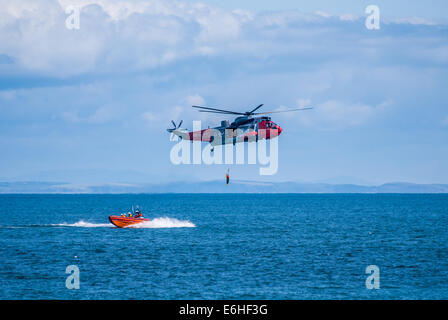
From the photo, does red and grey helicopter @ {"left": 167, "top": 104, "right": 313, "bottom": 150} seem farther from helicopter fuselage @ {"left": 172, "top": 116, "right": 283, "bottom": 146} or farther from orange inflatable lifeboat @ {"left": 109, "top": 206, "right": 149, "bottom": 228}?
orange inflatable lifeboat @ {"left": 109, "top": 206, "right": 149, "bottom": 228}

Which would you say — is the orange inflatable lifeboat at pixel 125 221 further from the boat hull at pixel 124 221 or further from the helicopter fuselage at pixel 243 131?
the helicopter fuselage at pixel 243 131

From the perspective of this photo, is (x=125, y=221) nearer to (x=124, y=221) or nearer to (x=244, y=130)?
(x=124, y=221)

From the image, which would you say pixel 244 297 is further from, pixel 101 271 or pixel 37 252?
pixel 37 252

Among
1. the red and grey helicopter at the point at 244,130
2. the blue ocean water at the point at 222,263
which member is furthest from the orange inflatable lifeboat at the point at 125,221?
the red and grey helicopter at the point at 244,130

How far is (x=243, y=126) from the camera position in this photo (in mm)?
75125

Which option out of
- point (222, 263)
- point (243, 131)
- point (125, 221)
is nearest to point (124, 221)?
point (125, 221)

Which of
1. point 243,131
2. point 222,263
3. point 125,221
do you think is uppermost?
point 243,131

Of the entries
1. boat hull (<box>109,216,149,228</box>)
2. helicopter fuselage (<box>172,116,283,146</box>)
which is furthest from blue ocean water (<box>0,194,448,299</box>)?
helicopter fuselage (<box>172,116,283,146</box>)

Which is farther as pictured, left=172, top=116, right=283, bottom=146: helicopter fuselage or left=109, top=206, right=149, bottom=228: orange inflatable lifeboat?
left=109, top=206, right=149, bottom=228: orange inflatable lifeboat

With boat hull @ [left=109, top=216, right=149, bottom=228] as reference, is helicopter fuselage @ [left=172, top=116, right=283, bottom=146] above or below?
above
